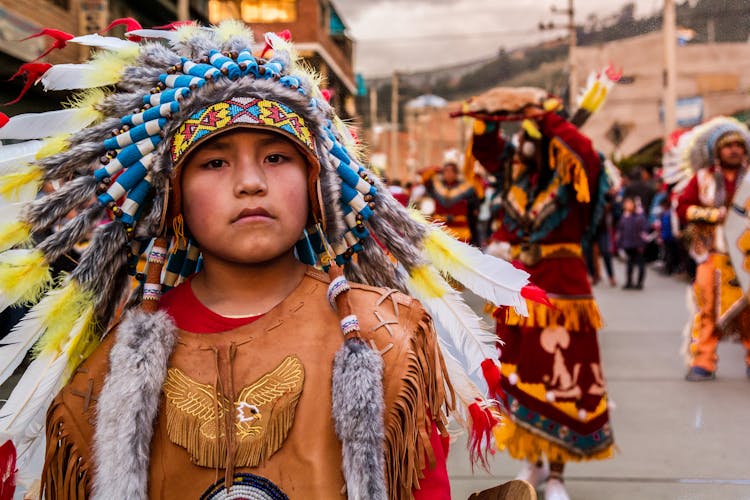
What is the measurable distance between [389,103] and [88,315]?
48.3 meters

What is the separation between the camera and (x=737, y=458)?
5.04 metres

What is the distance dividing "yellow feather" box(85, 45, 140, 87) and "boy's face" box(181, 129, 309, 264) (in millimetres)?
346

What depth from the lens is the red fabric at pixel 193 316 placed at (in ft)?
6.50

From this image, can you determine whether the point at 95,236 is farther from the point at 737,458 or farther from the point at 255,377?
the point at 737,458

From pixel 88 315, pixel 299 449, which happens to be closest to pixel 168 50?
pixel 88 315

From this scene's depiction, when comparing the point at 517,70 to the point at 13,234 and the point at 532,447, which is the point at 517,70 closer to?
the point at 532,447

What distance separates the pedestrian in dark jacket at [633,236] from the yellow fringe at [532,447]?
10286 millimetres

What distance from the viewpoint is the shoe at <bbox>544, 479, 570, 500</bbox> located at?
4301 millimetres

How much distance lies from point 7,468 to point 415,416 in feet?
3.22

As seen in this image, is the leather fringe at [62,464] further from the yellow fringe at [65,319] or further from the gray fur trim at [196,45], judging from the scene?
the gray fur trim at [196,45]

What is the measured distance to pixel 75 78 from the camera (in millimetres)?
2119

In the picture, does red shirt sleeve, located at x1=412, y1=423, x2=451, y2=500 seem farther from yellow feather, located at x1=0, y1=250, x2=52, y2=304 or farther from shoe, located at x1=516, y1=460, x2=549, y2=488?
shoe, located at x1=516, y1=460, x2=549, y2=488

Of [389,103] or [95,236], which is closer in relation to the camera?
[95,236]

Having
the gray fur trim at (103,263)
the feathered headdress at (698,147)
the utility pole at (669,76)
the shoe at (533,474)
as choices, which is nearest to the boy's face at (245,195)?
the gray fur trim at (103,263)
